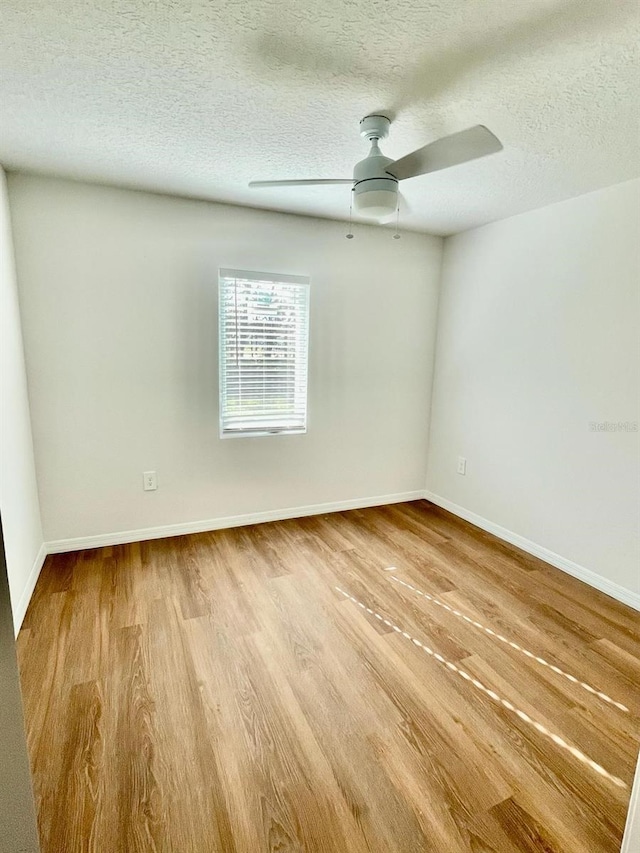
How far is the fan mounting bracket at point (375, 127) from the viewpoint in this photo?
1.63m

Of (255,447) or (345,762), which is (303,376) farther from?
(345,762)

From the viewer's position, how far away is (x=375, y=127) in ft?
5.41

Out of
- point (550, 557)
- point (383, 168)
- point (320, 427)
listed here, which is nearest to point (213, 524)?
point (320, 427)

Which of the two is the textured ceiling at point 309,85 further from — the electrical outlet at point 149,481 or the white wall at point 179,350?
the electrical outlet at point 149,481

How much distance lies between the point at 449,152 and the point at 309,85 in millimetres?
557

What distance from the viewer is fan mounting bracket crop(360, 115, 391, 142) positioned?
163 cm

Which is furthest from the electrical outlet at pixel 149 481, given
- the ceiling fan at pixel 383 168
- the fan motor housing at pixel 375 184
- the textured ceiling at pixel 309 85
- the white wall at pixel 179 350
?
the fan motor housing at pixel 375 184

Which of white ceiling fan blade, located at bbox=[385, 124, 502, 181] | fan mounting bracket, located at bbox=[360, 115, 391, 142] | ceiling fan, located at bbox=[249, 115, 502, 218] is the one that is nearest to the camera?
white ceiling fan blade, located at bbox=[385, 124, 502, 181]

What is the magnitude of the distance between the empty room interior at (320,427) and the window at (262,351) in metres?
0.02

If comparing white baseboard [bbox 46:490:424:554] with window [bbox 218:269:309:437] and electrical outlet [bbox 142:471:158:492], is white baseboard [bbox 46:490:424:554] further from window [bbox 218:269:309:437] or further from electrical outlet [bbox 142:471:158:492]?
window [bbox 218:269:309:437]

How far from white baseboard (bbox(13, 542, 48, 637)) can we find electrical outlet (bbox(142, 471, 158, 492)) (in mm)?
680

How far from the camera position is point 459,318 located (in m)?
3.29

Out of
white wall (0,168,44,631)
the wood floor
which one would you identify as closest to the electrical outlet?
the wood floor

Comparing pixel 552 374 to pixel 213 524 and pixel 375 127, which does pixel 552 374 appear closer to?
pixel 375 127
